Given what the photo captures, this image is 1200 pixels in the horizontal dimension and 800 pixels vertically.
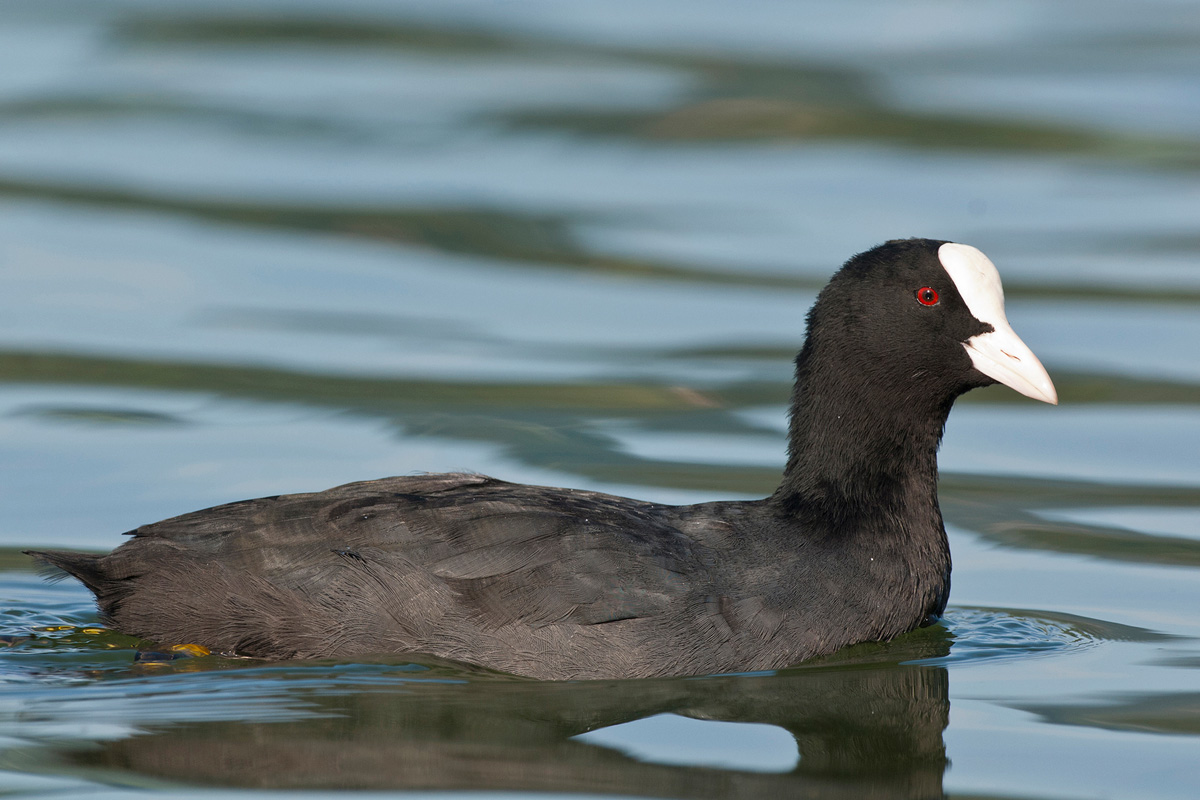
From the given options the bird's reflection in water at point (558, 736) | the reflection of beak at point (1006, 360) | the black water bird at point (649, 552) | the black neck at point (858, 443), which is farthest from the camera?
the black neck at point (858, 443)

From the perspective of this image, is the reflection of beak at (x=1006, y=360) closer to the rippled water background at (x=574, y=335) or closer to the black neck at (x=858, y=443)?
the black neck at (x=858, y=443)

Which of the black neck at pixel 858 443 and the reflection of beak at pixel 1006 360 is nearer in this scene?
the reflection of beak at pixel 1006 360

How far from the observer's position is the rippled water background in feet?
18.4

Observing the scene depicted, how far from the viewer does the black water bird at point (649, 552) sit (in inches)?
233

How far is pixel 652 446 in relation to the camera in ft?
30.1

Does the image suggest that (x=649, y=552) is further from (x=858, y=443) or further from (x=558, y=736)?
(x=858, y=443)

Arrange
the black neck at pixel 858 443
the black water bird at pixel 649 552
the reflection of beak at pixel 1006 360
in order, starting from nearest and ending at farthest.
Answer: the black water bird at pixel 649 552 < the reflection of beak at pixel 1006 360 < the black neck at pixel 858 443

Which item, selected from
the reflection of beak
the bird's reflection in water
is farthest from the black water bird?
the bird's reflection in water

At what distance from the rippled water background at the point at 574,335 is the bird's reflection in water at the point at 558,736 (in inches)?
0.7

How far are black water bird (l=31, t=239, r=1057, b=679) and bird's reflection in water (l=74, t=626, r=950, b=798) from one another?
11cm

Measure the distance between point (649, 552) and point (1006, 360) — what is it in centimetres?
152

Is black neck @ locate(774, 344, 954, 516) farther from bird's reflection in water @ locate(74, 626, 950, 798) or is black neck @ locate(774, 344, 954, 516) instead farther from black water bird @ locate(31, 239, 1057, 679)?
bird's reflection in water @ locate(74, 626, 950, 798)

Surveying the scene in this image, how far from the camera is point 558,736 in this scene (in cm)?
550

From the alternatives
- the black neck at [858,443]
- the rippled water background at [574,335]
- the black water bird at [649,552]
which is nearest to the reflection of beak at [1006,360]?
the black water bird at [649,552]
